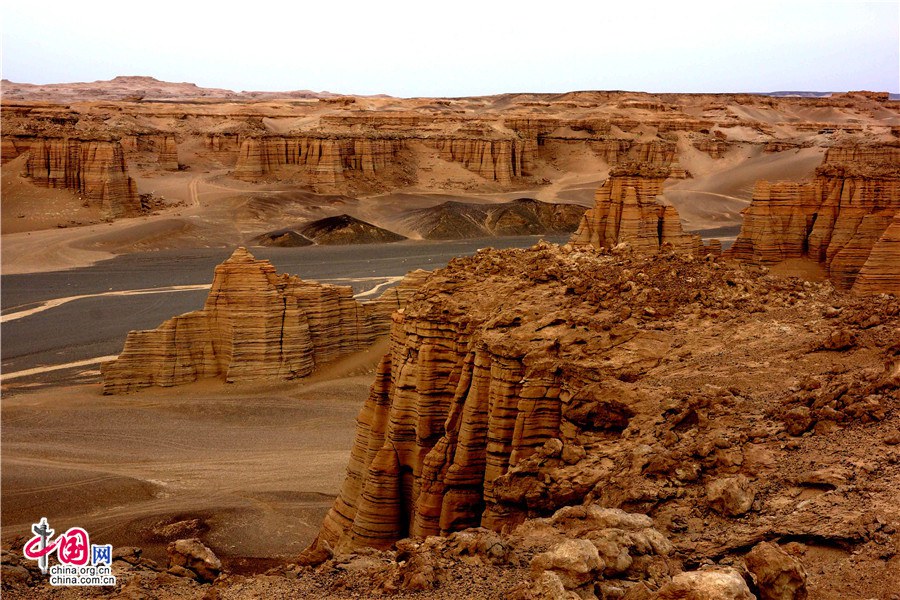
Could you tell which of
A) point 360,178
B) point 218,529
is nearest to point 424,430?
point 218,529

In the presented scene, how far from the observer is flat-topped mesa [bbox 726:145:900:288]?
26.9m

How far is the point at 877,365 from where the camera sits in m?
8.84

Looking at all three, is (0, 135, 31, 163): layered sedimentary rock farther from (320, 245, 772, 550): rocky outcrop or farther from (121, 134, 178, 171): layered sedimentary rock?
(320, 245, 772, 550): rocky outcrop

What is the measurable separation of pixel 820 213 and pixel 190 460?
20.0 m

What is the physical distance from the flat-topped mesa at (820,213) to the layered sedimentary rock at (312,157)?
5663cm

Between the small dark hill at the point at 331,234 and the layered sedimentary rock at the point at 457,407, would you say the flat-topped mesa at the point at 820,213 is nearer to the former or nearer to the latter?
the layered sedimentary rock at the point at 457,407

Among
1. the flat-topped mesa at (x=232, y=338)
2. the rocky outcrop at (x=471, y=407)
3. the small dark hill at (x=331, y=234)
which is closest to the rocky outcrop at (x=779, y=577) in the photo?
the rocky outcrop at (x=471, y=407)

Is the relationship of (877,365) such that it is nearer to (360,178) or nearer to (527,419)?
(527,419)

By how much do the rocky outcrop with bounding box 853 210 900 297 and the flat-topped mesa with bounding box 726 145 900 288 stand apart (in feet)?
12.9

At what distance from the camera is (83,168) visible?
220ft

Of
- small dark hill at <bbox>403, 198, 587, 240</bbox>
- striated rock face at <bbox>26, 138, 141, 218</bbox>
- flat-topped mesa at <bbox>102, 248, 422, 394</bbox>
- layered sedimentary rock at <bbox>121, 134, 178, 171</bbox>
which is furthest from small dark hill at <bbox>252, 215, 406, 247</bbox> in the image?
flat-topped mesa at <bbox>102, 248, 422, 394</bbox>

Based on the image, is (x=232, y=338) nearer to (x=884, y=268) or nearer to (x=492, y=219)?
(x=884, y=268)

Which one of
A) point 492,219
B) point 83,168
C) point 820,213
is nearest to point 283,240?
point 83,168

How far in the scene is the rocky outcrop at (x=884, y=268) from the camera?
22.0m
